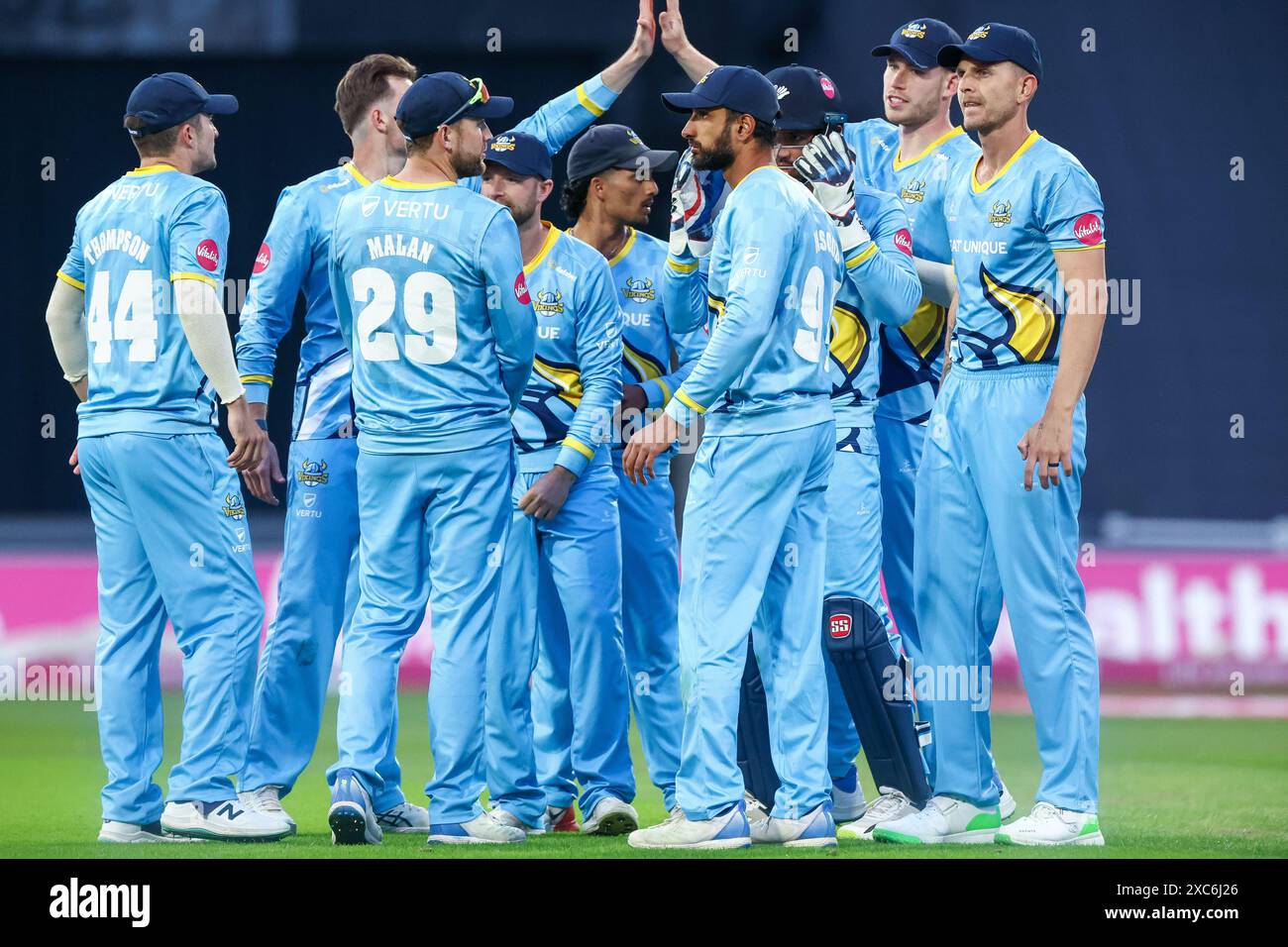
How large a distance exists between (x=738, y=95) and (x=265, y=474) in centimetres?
188

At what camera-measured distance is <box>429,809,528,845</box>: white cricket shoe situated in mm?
5043

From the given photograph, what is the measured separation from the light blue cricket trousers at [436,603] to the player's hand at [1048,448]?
4.75 ft

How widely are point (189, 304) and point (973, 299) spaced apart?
2245 millimetres

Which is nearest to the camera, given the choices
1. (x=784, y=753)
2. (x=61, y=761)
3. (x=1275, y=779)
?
(x=784, y=753)

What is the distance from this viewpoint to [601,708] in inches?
225

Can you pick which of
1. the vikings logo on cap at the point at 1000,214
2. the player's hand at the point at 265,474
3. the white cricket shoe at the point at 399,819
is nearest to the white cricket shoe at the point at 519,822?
the white cricket shoe at the point at 399,819

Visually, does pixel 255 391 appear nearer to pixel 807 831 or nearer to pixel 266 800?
pixel 266 800

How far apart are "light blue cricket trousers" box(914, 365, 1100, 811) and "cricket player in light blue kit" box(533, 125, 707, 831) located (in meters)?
1.03

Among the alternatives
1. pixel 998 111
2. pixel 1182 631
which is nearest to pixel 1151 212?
pixel 1182 631

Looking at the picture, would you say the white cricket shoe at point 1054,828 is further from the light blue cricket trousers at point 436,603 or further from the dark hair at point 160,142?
the dark hair at point 160,142

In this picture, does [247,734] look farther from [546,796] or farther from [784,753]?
[784,753]

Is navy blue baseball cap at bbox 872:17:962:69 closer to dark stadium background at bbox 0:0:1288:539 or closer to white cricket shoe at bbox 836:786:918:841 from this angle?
white cricket shoe at bbox 836:786:918:841

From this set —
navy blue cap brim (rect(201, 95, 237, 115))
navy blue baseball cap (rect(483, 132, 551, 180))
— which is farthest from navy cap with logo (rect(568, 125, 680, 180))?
navy blue cap brim (rect(201, 95, 237, 115))

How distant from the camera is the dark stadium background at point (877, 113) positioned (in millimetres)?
11641
